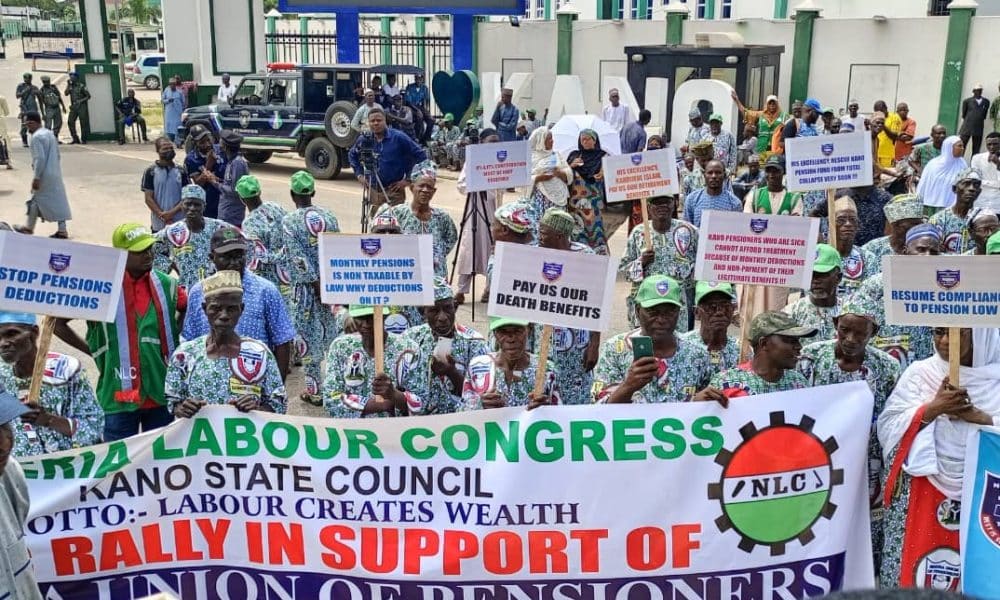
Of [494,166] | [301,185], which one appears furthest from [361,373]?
[494,166]

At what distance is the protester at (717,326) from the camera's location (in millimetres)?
5387

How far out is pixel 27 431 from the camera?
171 inches

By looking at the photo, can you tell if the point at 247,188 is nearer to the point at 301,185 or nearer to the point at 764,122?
the point at 301,185

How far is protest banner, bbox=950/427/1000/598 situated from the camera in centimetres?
410

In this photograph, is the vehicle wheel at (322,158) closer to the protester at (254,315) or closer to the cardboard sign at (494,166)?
the cardboard sign at (494,166)

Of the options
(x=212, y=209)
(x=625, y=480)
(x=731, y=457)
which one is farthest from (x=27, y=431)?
(x=212, y=209)

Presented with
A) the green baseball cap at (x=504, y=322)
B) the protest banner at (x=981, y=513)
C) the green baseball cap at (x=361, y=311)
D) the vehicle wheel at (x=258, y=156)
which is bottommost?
the vehicle wheel at (x=258, y=156)

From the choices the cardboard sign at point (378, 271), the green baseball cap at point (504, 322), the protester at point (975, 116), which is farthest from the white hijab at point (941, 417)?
the protester at point (975, 116)

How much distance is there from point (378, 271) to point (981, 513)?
2869 mm

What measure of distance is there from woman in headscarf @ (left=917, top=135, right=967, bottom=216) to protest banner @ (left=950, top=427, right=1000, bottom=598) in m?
7.37

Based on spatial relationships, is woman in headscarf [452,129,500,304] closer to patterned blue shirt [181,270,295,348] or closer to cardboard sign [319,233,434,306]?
patterned blue shirt [181,270,295,348]

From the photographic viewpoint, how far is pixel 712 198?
342 inches

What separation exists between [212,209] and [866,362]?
26.5ft

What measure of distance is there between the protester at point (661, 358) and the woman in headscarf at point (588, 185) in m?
5.40
